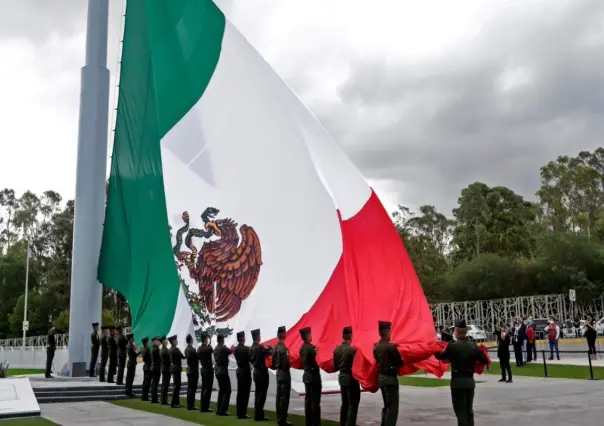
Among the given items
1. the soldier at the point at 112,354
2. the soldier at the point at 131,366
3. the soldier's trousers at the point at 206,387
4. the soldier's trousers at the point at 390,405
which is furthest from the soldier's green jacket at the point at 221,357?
the soldier at the point at 112,354

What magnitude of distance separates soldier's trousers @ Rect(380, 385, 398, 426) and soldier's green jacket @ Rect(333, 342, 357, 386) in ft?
2.42

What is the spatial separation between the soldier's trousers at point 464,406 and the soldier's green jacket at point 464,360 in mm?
74

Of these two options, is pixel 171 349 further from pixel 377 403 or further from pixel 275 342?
pixel 377 403

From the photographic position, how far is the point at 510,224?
59688mm

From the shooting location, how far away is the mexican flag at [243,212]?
420 inches

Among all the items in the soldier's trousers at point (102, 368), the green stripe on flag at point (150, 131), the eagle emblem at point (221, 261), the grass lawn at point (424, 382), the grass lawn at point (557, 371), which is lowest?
the grass lawn at point (424, 382)

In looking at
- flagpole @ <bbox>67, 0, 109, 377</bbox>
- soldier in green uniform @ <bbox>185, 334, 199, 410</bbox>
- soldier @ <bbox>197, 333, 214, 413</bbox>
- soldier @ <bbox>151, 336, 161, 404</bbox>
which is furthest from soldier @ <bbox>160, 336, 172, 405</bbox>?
flagpole @ <bbox>67, 0, 109, 377</bbox>

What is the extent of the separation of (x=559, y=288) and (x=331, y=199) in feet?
124

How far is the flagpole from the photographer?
69.6 ft

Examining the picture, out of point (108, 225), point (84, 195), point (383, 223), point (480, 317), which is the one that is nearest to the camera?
point (383, 223)

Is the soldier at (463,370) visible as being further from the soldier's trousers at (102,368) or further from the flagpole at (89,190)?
the flagpole at (89,190)

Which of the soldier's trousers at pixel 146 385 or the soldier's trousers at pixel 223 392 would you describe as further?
the soldier's trousers at pixel 146 385

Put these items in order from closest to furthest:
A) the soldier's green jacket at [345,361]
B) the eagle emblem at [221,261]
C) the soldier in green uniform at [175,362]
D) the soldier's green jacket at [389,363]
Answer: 1. the soldier's green jacket at [389,363]
2. the soldier's green jacket at [345,361]
3. the eagle emblem at [221,261]
4. the soldier in green uniform at [175,362]

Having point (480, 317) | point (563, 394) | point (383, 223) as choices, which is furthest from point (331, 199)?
point (480, 317)
